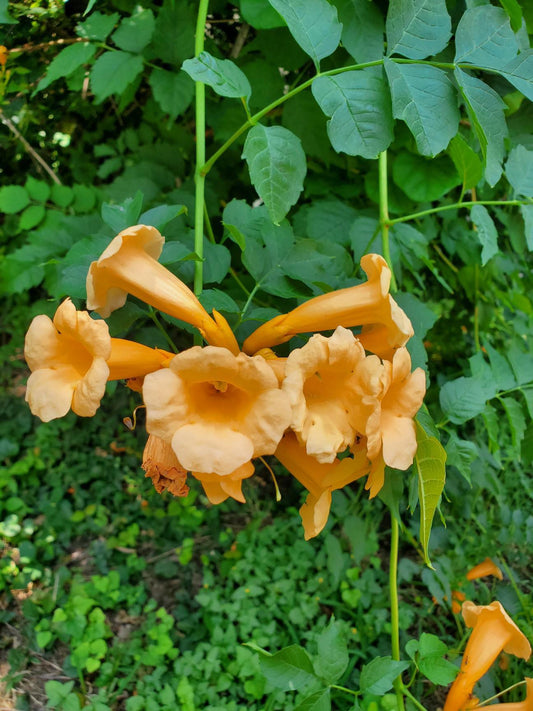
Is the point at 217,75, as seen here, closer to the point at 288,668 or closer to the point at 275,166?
the point at 275,166

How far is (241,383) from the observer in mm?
810

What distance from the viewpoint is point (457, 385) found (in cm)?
150

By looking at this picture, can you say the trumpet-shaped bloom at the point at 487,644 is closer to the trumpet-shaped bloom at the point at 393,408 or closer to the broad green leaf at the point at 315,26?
the trumpet-shaped bloom at the point at 393,408

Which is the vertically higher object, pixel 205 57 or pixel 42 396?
pixel 205 57

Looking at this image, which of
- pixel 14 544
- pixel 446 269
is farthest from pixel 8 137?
pixel 446 269

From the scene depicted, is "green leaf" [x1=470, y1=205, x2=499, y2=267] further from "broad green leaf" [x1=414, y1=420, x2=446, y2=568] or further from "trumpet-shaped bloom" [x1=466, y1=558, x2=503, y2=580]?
"trumpet-shaped bloom" [x1=466, y1=558, x2=503, y2=580]

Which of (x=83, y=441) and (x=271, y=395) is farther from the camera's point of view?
(x=83, y=441)

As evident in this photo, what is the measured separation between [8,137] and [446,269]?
2.01m

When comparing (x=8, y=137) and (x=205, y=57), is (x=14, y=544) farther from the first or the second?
(x=205, y=57)

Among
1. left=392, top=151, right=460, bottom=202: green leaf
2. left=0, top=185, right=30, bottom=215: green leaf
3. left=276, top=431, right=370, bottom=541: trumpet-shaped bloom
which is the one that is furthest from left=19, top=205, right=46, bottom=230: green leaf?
left=276, top=431, right=370, bottom=541: trumpet-shaped bloom

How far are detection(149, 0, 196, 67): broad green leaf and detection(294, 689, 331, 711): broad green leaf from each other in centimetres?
176

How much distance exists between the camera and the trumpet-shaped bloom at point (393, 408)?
2.57 feet

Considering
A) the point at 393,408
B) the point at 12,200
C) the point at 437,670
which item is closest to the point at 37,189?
the point at 12,200

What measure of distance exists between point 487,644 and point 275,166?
1277 millimetres
